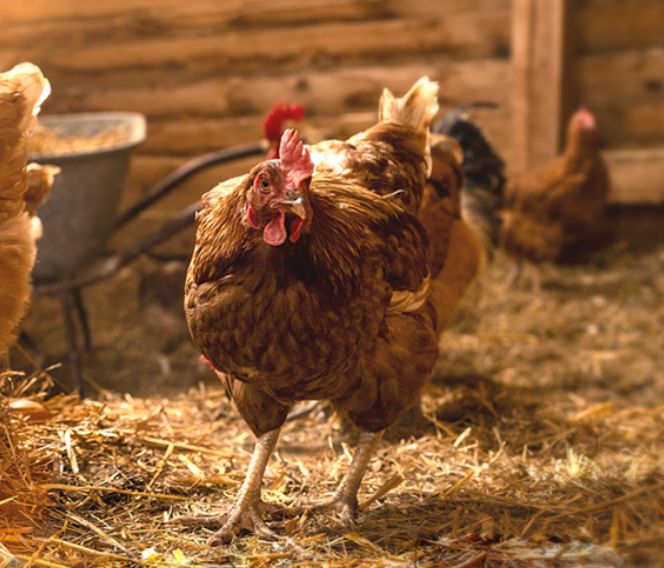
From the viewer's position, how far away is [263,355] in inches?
90.4

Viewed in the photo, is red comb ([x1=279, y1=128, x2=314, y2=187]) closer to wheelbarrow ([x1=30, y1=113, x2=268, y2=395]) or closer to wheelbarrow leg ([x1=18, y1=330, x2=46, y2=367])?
wheelbarrow ([x1=30, y1=113, x2=268, y2=395])

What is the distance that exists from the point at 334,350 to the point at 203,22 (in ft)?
14.7

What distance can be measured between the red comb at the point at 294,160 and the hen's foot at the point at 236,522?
1.09 m

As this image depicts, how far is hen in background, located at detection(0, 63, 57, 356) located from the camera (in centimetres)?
291

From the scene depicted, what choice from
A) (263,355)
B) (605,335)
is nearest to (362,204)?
(263,355)

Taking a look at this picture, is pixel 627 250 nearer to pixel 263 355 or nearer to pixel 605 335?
pixel 605 335

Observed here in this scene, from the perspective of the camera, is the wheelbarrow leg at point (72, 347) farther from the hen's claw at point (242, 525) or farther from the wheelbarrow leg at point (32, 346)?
the hen's claw at point (242, 525)

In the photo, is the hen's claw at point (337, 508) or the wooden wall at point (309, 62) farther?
the wooden wall at point (309, 62)

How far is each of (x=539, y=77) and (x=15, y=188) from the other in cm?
384

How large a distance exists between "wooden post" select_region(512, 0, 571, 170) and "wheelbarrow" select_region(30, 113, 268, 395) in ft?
6.96

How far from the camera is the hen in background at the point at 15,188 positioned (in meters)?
2.91

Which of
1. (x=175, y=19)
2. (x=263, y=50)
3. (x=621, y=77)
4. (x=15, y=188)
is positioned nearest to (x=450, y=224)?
(x=15, y=188)

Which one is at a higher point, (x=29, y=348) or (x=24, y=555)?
(x=24, y=555)

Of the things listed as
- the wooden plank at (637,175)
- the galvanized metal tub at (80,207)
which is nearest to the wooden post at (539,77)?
the wooden plank at (637,175)
